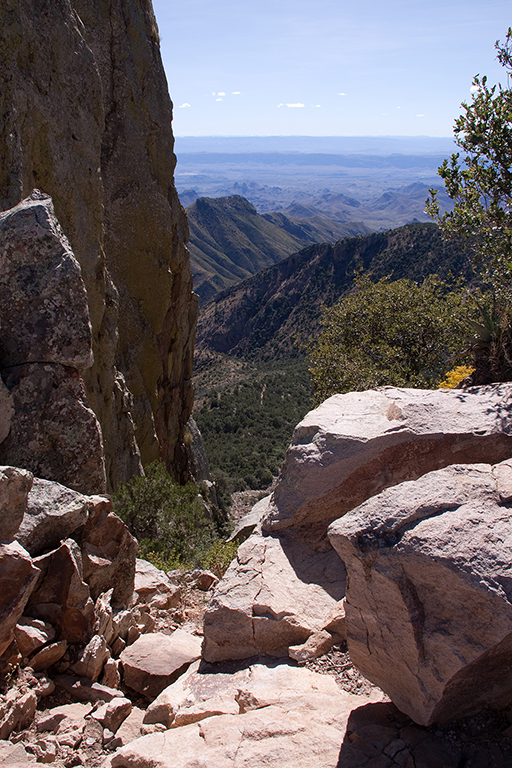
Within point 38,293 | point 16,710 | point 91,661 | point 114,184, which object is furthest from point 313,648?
point 114,184

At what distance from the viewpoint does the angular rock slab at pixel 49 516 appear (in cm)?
692

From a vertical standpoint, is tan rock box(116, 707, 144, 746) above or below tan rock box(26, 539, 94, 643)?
below

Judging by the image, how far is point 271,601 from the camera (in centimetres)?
746

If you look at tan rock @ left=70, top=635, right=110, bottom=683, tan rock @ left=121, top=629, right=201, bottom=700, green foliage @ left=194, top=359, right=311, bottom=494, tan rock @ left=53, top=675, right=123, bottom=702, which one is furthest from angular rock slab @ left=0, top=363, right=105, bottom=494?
green foliage @ left=194, top=359, right=311, bottom=494

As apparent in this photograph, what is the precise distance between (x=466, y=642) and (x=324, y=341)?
1969cm

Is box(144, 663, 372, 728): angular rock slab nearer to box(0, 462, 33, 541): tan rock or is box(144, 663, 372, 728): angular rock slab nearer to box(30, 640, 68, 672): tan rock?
box(30, 640, 68, 672): tan rock

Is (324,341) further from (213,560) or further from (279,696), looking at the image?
(279,696)

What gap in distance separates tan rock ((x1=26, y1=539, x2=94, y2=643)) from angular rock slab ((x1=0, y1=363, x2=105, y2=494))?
4.98ft

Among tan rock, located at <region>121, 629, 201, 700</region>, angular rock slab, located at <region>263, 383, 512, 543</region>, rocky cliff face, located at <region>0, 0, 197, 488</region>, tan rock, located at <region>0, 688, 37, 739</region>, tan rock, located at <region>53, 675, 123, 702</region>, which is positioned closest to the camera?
tan rock, located at <region>0, 688, 37, 739</region>

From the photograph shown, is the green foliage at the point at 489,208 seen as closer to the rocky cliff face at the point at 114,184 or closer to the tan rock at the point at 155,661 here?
the tan rock at the point at 155,661

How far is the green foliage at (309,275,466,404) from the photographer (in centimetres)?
2009

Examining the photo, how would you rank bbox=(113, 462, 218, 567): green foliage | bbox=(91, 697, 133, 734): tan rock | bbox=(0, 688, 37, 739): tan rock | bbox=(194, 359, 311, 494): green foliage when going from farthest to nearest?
bbox=(194, 359, 311, 494): green foliage < bbox=(113, 462, 218, 567): green foliage < bbox=(91, 697, 133, 734): tan rock < bbox=(0, 688, 37, 739): tan rock

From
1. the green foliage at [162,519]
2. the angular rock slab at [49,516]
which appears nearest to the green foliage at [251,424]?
the green foliage at [162,519]

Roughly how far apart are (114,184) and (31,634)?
81.5ft
